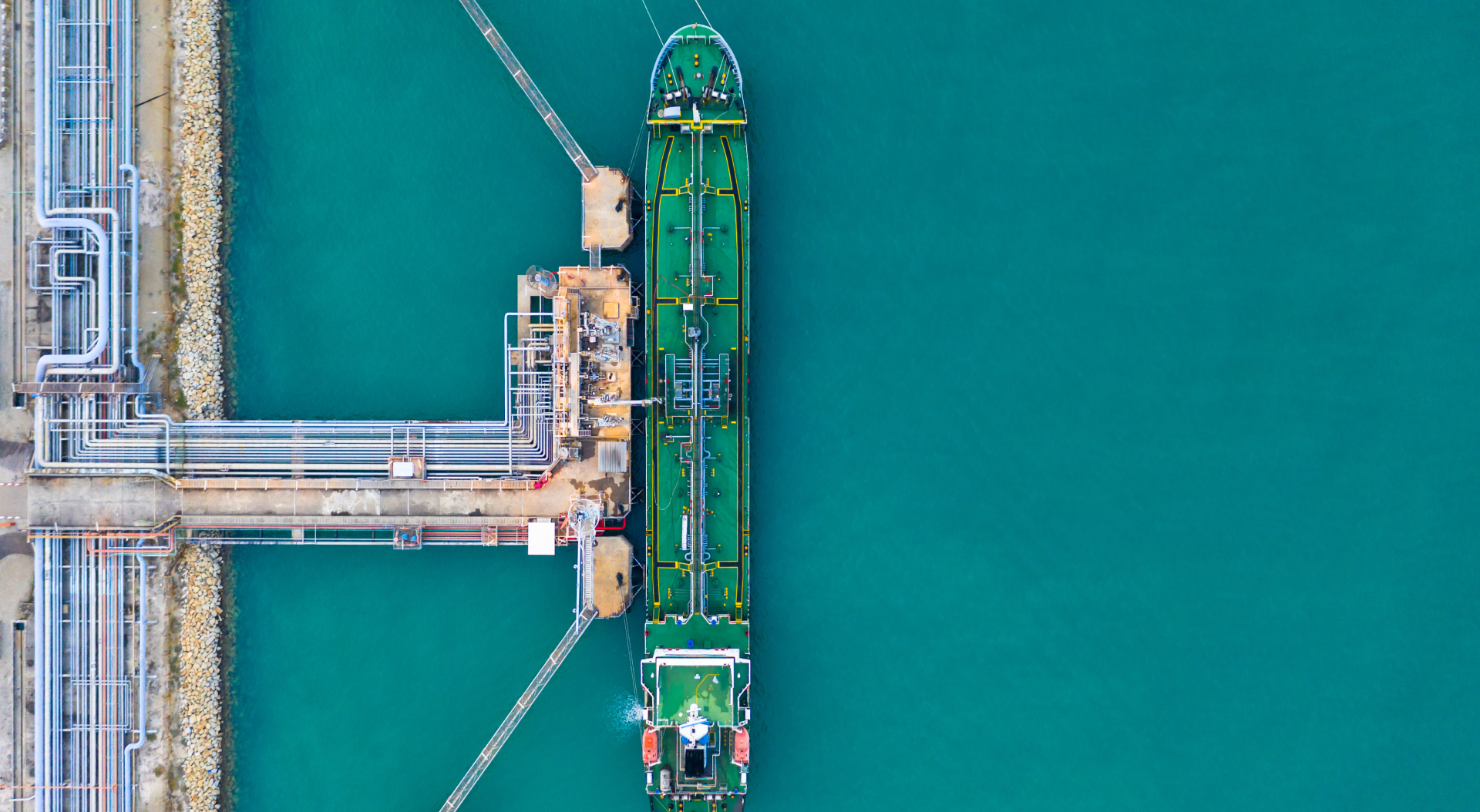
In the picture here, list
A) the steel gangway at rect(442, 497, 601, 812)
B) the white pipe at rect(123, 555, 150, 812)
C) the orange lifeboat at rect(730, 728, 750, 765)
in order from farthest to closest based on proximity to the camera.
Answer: the white pipe at rect(123, 555, 150, 812)
the steel gangway at rect(442, 497, 601, 812)
the orange lifeboat at rect(730, 728, 750, 765)

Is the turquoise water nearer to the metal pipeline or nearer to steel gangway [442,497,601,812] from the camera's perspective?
steel gangway [442,497,601,812]

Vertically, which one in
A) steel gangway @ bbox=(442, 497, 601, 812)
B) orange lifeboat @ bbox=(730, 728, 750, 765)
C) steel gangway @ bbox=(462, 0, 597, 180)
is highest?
steel gangway @ bbox=(462, 0, 597, 180)

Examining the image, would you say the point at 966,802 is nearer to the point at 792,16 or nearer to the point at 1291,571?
the point at 1291,571

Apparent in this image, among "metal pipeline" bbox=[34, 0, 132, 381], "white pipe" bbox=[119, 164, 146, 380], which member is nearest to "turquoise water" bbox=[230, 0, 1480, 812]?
"white pipe" bbox=[119, 164, 146, 380]

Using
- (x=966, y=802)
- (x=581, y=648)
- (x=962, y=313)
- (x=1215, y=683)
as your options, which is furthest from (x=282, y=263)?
(x=1215, y=683)

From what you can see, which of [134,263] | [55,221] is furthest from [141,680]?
[55,221]

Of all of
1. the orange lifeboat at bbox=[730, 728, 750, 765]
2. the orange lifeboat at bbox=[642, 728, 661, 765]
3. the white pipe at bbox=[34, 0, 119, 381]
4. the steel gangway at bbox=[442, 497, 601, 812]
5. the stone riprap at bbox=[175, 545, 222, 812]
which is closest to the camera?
the white pipe at bbox=[34, 0, 119, 381]
